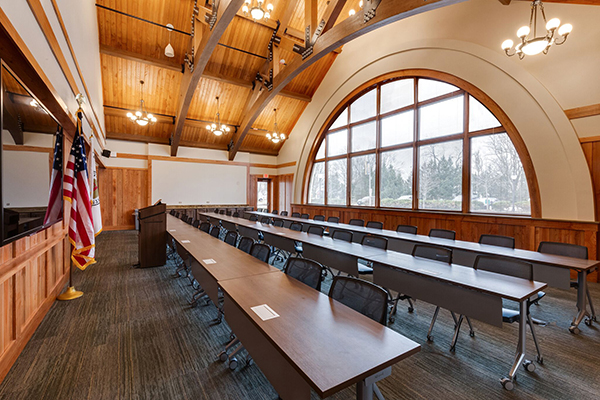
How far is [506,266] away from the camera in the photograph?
263 cm

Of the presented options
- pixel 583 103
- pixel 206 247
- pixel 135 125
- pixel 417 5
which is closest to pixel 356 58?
pixel 417 5

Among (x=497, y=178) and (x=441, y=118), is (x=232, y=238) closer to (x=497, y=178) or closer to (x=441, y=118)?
(x=497, y=178)

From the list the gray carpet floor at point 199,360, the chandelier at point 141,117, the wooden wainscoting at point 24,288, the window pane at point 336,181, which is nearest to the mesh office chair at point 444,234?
the gray carpet floor at point 199,360

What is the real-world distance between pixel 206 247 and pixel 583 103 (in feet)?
22.7

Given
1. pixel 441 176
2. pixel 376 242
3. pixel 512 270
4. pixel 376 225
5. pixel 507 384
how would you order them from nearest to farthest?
pixel 507 384 → pixel 512 270 → pixel 376 242 → pixel 376 225 → pixel 441 176

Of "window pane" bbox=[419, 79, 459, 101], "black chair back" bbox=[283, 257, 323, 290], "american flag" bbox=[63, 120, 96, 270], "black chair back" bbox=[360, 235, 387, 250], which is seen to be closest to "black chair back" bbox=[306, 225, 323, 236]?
"black chair back" bbox=[360, 235, 387, 250]

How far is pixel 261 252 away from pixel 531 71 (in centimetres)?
629

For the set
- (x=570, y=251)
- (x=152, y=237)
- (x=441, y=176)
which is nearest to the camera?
(x=570, y=251)

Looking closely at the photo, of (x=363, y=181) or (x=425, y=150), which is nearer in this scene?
(x=425, y=150)

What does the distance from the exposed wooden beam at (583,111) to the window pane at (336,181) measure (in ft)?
19.6

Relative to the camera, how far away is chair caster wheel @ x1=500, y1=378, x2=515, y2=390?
6.58 ft

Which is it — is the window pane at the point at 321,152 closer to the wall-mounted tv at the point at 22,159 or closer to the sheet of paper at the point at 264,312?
the wall-mounted tv at the point at 22,159

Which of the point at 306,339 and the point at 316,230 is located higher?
the point at 316,230

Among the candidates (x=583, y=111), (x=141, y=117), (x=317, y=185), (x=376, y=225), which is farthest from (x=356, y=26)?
(x=141, y=117)
